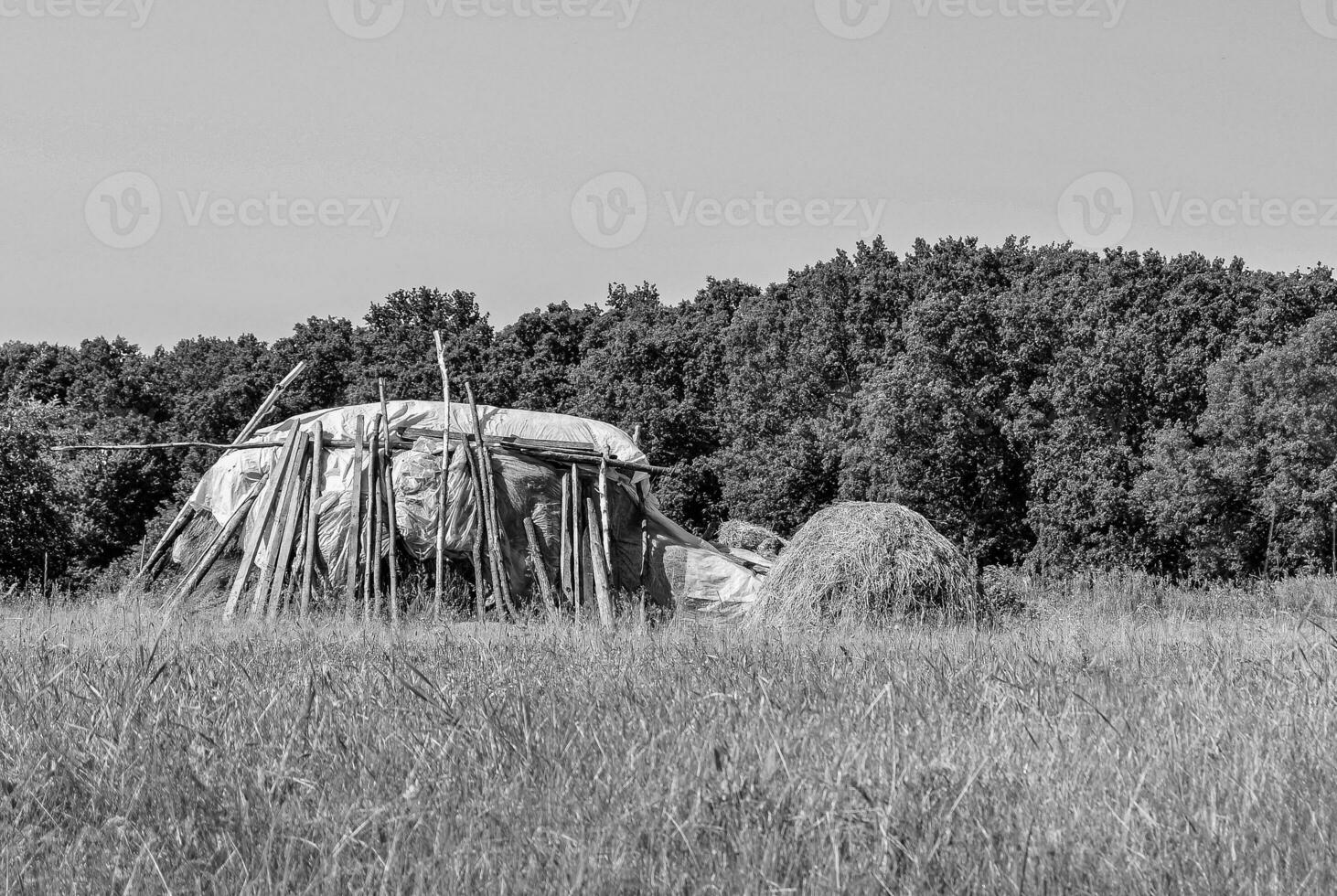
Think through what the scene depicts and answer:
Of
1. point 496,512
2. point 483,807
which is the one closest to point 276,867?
point 483,807

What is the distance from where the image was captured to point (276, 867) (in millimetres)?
3369

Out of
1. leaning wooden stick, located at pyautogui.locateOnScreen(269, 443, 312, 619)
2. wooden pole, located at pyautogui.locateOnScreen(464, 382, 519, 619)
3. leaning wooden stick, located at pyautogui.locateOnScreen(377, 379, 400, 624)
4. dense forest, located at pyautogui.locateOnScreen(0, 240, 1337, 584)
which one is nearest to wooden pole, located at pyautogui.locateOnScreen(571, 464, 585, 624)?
wooden pole, located at pyautogui.locateOnScreen(464, 382, 519, 619)

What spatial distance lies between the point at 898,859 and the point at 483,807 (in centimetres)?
118

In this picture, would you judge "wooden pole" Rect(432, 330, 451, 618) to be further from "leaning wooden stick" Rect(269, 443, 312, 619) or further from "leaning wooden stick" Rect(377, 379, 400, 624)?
"leaning wooden stick" Rect(269, 443, 312, 619)

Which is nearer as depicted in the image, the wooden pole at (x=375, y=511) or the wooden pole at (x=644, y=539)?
the wooden pole at (x=375, y=511)

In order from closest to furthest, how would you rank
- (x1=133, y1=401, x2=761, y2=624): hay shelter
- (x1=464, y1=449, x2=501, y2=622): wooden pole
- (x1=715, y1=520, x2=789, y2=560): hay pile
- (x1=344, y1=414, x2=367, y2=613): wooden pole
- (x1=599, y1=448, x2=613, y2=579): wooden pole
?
1. (x1=344, y1=414, x2=367, y2=613): wooden pole
2. (x1=133, y1=401, x2=761, y2=624): hay shelter
3. (x1=464, y1=449, x2=501, y2=622): wooden pole
4. (x1=599, y1=448, x2=613, y2=579): wooden pole
5. (x1=715, y1=520, x2=789, y2=560): hay pile

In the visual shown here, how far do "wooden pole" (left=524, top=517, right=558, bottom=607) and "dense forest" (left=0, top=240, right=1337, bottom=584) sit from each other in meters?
13.2

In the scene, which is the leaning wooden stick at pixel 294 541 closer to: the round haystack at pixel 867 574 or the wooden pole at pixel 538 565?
the wooden pole at pixel 538 565

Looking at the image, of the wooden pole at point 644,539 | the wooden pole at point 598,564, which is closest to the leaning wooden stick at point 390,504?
the wooden pole at point 598,564

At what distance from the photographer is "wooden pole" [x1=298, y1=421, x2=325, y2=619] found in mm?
13781

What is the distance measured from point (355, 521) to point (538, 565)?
2221mm

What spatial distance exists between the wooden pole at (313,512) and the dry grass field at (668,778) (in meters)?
8.14

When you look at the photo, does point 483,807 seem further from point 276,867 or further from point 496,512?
point 496,512

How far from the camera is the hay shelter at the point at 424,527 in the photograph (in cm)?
Answer: 1435
